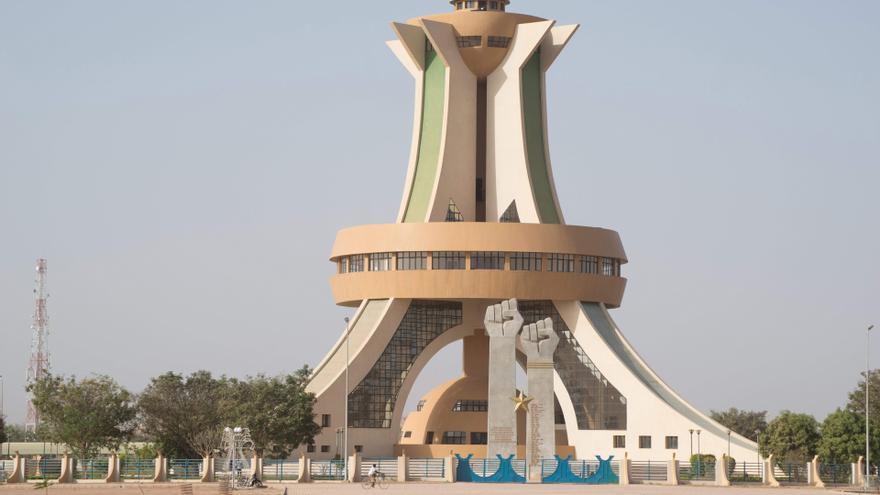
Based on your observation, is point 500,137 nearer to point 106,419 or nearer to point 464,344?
point 464,344

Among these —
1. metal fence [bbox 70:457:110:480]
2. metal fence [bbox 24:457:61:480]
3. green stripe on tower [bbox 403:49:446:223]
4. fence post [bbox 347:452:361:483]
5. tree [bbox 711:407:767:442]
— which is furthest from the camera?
tree [bbox 711:407:767:442]

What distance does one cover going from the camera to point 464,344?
7981cm

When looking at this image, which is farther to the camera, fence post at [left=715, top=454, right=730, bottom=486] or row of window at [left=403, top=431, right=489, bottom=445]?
row of window at [left=403, top=431, right=489, bottom=445]

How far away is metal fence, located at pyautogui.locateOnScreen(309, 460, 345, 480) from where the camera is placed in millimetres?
62281

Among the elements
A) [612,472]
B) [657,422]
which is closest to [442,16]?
[657,422]

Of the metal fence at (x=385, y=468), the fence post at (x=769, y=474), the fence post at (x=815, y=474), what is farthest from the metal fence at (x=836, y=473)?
the metal fence at (x=385, y=468)

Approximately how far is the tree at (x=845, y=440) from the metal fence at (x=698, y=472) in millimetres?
5618

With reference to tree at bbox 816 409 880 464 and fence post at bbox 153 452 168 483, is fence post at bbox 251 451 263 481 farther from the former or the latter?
tree at bbox 816 409 880 464

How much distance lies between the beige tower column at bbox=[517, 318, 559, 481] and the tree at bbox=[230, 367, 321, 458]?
413 inches

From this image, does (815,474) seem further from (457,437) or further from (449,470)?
(457,437)

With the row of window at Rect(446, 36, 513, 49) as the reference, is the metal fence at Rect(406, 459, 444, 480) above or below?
below

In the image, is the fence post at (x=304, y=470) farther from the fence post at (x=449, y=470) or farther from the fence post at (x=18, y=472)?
the fence post at (x=18, y=472)

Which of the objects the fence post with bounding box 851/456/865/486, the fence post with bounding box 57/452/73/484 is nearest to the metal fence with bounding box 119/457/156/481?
the fence post with bounding box 57/452/73/484

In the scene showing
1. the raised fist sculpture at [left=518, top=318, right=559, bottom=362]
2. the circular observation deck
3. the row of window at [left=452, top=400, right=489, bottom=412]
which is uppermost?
the circular observation deck
